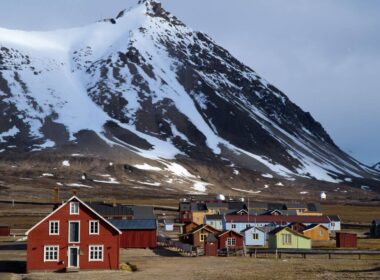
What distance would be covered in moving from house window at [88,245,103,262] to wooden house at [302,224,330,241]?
45.6m

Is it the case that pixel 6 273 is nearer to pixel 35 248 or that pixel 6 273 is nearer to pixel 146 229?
pixel 35 248

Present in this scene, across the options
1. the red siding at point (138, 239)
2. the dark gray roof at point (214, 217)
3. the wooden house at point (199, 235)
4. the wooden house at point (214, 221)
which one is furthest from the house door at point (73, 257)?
the dark gray roof at point (214, 217)

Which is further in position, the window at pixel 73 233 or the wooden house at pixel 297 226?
the wooden house at pixel 297 226

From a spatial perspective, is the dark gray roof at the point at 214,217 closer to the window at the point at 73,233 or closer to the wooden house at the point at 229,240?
the wooden house at the point at 229,240

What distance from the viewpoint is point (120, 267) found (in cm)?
6103

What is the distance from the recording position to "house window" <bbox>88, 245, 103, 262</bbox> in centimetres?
6069

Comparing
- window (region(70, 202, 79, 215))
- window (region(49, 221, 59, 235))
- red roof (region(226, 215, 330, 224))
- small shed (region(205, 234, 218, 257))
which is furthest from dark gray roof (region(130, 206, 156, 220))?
window (region(49, 221, 59, 235))

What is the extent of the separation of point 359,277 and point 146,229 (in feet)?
122

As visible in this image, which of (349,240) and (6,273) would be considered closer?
(6,273)

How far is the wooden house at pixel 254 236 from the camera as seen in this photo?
8762cm

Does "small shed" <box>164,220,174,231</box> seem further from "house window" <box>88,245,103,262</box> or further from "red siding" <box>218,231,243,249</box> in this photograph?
"house window" <box>88,245,103,262</box>

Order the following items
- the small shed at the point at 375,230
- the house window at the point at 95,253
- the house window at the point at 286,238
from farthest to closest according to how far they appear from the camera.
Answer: the small shed at the point at 375,230 < the house window at the point at 286,238 < the house window at the point at 95,253

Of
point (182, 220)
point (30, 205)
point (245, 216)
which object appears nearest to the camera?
point (245, 216)

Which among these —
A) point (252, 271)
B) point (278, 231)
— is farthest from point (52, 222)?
point (278, 231)
